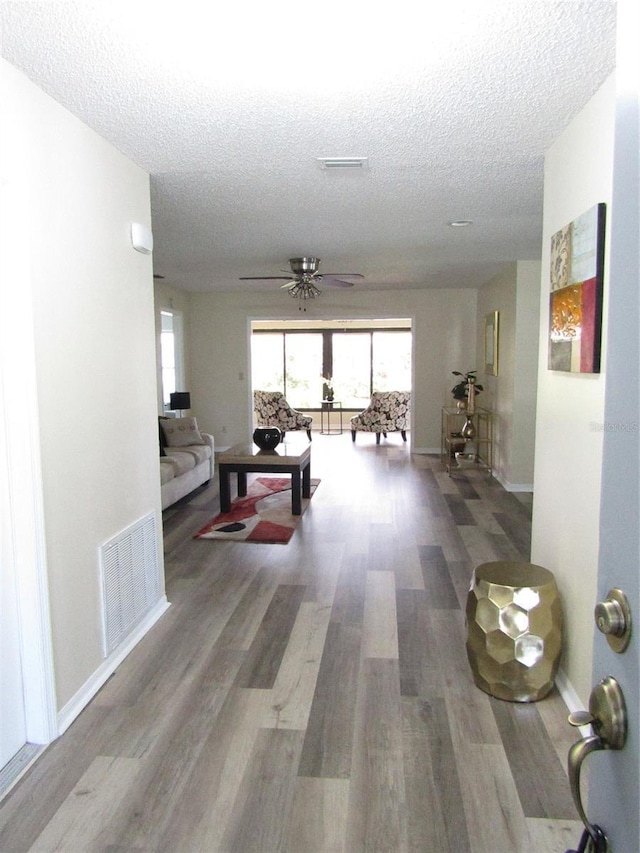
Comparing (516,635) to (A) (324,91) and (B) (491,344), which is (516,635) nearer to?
(A) (324,91)

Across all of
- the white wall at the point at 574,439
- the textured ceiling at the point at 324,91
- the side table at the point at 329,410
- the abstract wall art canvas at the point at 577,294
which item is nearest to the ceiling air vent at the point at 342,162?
the textured ceiling at the point at 324,91

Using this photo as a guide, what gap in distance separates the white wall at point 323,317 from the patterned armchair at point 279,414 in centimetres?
83

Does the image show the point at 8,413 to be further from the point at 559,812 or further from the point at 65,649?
the point at 559,812

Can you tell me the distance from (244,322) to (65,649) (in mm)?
7129

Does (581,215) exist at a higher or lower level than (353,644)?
higher

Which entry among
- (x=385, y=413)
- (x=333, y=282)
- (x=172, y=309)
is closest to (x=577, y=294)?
(x=333, y=282)

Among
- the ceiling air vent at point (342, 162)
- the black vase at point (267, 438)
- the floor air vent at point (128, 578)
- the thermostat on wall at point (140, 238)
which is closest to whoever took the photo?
the floor air vent at point (128, 578)

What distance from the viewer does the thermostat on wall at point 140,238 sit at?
296 centimetres

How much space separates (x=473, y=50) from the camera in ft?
6.08

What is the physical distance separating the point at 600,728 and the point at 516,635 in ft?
5.64

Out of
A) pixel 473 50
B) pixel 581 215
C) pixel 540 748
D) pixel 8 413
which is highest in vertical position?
pixel 473 50

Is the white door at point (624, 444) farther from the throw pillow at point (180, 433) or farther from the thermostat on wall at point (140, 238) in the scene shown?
the throw pillow at point (180, 433)

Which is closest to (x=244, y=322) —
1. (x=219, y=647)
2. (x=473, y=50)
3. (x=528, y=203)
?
(x=528, y=203)

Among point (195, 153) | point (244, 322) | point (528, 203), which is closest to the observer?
point (195, 153)
